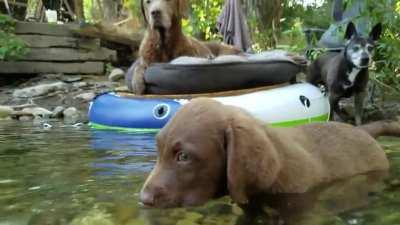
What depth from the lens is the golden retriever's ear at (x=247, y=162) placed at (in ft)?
7.61

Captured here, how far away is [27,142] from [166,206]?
11.8ft

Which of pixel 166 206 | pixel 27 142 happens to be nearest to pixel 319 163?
pixel 166 206

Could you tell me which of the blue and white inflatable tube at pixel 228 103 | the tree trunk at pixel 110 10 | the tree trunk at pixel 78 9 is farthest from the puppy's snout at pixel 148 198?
the tree trunk at pixel 110 10

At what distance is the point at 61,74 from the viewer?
1289cm

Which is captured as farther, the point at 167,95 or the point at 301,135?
the point at 167,95

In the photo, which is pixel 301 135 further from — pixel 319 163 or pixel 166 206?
pixel 166 206

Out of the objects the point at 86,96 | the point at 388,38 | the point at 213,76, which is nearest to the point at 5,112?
the point at 86,96

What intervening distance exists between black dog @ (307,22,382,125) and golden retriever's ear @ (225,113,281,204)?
16.9 ft

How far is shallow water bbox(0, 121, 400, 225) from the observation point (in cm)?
236

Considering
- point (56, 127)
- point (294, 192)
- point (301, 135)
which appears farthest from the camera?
point (56, 127)

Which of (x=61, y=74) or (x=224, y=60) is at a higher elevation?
(x=224, y=60)

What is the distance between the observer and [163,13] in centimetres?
767

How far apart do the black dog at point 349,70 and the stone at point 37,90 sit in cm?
532

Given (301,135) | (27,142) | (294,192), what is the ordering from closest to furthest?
(294,192) < (301,135) < (27,142)
